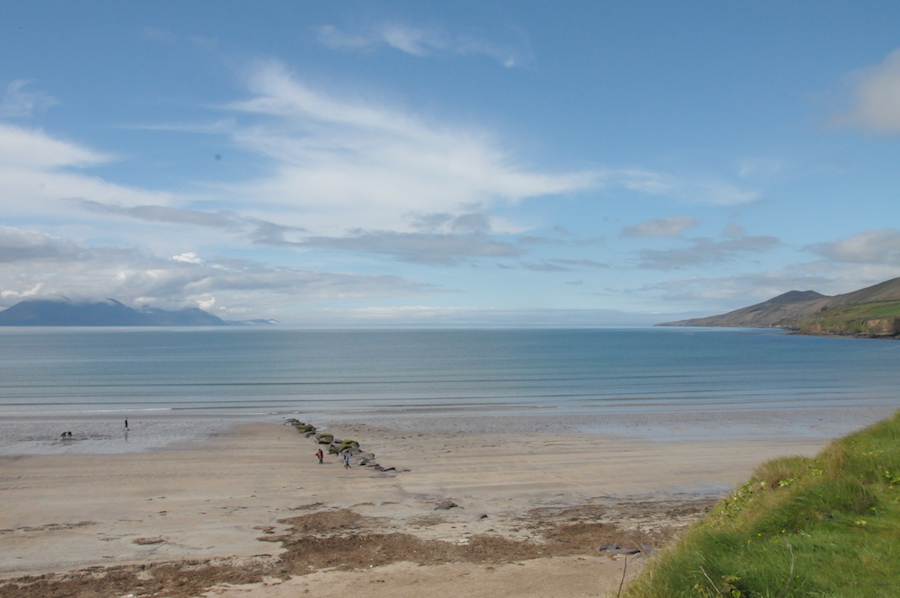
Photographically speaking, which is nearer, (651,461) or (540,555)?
(540,555)

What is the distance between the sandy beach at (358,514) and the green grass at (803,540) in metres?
2.25

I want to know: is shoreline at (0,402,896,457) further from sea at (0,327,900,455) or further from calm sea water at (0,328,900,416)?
calm sea water at (0,328,900,416)

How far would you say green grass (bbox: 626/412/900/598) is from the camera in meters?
6.98

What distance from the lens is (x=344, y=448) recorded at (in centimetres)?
3231

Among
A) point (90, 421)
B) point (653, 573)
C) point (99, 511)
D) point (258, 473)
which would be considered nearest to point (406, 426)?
point (258, 473)

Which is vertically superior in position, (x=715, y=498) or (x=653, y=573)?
(x=653, y=573)

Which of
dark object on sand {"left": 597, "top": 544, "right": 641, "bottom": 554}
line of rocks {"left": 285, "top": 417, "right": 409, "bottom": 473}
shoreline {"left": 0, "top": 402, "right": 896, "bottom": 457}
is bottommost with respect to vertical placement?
shoreline {"left": 0, "top": 402, "right": 896, "bottom": 457}

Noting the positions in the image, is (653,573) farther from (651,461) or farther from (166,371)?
(166,371)

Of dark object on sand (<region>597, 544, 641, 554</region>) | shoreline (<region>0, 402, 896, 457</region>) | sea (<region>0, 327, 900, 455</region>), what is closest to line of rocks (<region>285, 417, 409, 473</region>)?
shoreline (<region>0, 402, 896, 457</region>)

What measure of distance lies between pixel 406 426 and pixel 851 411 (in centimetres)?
3831

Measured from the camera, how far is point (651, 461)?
98.2 ft

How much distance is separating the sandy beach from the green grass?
225 centimetres

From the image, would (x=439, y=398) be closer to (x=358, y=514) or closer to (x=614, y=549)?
(x=358, y=514)

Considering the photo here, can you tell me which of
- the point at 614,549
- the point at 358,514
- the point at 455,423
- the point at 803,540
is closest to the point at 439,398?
the point at 455,423
